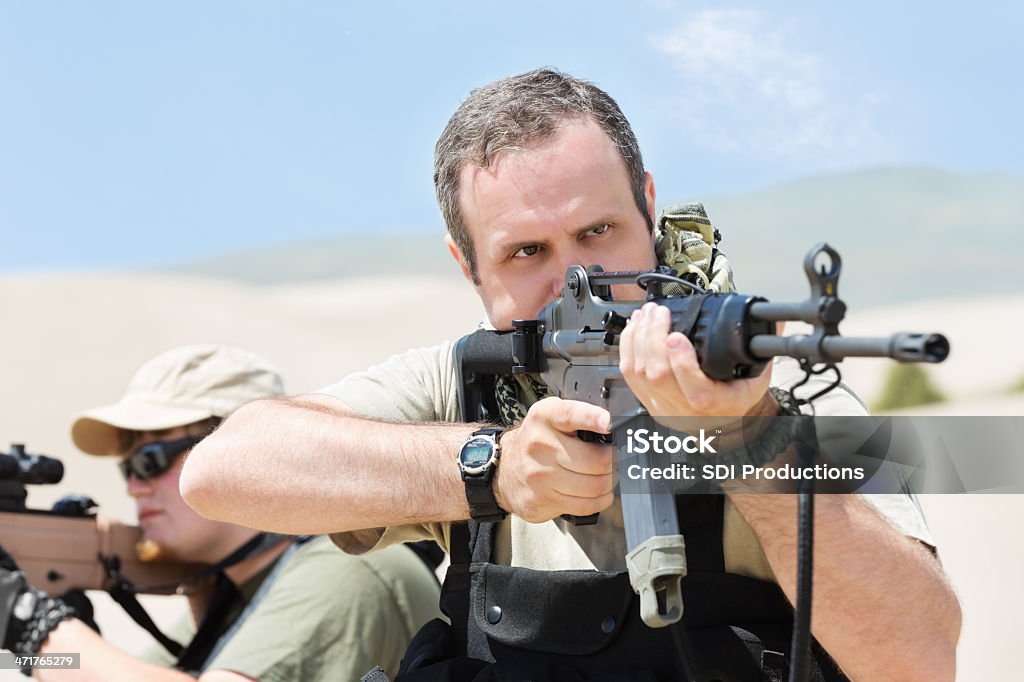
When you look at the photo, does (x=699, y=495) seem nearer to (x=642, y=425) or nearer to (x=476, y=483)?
(x=642, y=425)

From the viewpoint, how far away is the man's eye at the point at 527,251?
2693 mm

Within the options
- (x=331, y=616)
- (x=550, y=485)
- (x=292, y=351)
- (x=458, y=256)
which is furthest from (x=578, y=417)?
(x=292, y=351)

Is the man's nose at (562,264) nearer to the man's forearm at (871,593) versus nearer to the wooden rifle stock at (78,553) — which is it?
the man's forearm at (871,593)

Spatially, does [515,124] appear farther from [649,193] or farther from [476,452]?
[476,452]

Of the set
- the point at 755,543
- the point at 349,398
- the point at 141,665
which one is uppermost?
the point at 349,398

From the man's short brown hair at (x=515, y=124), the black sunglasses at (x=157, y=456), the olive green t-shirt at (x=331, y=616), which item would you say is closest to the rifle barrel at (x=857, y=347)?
the man's short brown hair at (x=515, y=124)

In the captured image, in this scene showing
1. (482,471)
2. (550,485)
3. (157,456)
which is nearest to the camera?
(550,485)

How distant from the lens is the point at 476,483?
244 centimetres

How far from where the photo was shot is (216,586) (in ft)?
15.0

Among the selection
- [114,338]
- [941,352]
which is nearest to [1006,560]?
[941,352]

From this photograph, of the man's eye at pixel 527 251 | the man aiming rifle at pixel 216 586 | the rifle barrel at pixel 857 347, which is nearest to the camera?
the rifle barrel at pixel 857 347

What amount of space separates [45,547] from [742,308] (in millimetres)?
3585

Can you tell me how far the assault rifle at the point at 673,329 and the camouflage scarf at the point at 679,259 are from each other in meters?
0.06

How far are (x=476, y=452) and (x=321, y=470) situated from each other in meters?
0.39
